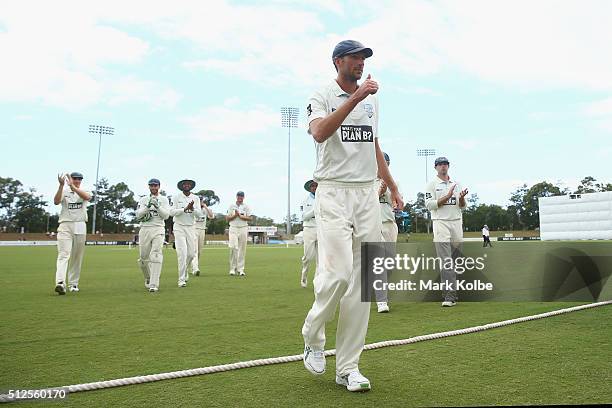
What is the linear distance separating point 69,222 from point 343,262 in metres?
8.37

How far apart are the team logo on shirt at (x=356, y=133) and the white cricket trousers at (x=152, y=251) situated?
7844 mm

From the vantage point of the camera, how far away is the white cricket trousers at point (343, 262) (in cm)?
379

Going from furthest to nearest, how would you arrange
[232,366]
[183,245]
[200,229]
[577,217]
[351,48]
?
[577,217], [200,229], [183,245], [232,366], [351,48]

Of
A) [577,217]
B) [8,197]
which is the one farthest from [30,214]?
[577,217]

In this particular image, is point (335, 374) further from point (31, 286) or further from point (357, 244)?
point (31, 286)

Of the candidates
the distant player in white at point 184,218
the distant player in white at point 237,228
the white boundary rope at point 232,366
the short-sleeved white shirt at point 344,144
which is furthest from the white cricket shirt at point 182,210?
the short-sleeved white shirt at point 344,144

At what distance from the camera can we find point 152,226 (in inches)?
443

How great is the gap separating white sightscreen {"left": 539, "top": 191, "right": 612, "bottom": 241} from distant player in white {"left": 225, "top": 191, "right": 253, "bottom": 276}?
163 feet

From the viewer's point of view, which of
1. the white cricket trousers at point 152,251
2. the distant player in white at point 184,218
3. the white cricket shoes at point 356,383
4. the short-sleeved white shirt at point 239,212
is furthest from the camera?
the short-sleeved white shirt at point 239,212

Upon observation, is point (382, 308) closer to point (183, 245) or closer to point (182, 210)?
point (183, 245)

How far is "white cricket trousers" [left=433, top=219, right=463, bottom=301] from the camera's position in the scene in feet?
28.5

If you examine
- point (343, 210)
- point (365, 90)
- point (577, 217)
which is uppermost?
point (577, 217)

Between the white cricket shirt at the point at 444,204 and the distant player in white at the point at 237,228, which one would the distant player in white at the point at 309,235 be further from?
the distant player in white at the point at 237,228

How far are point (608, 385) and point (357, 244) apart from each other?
6.55 ft
